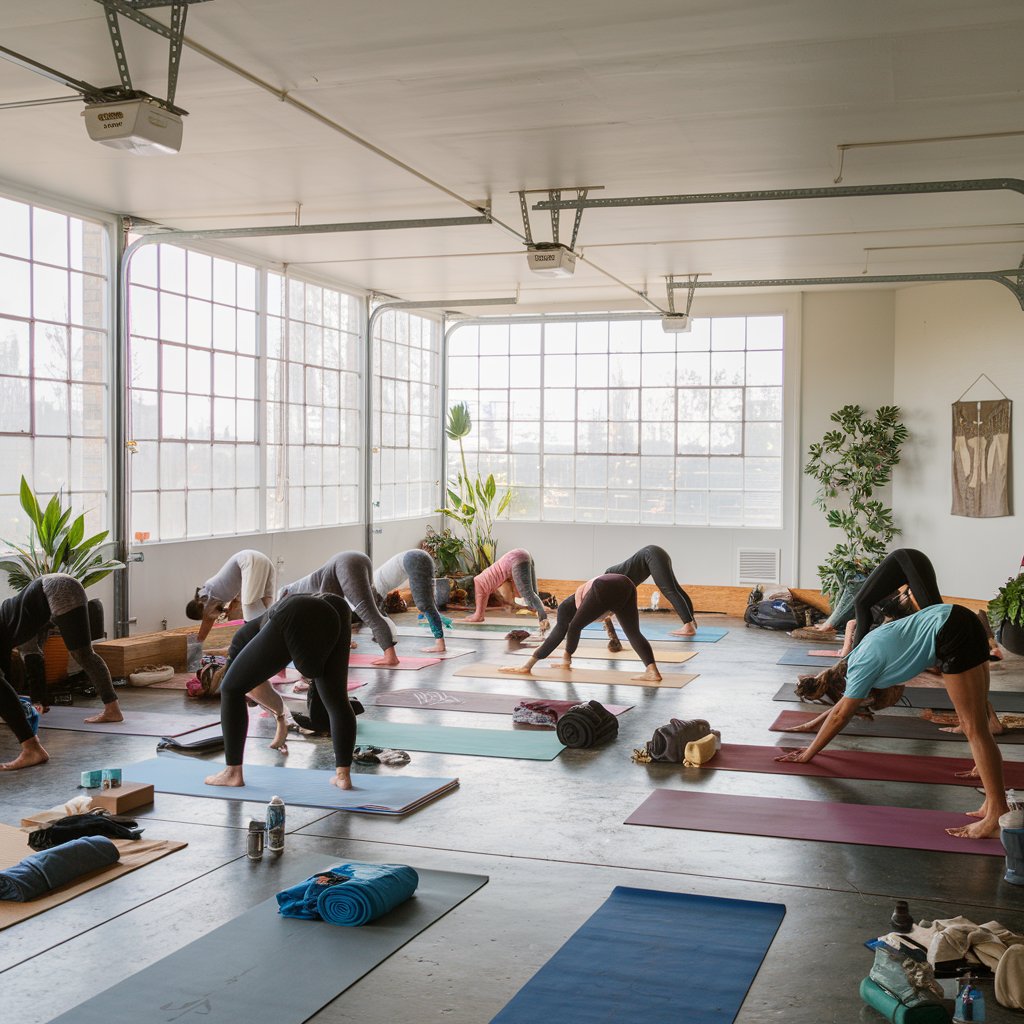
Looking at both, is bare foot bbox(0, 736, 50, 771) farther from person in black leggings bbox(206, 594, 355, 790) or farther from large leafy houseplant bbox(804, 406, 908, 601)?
large leafy houseplant bbox(804, 406, 908, 601)

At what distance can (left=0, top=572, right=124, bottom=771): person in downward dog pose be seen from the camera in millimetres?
6355

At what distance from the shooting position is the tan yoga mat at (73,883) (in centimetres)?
426

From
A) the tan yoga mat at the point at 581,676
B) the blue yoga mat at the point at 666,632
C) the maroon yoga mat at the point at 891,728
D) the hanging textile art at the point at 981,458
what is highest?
the hanging textile art at the point at 981,458

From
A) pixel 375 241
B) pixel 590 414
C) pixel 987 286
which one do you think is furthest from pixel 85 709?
pixel 987 286

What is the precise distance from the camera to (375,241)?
1070 cm

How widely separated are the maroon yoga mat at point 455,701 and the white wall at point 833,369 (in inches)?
258

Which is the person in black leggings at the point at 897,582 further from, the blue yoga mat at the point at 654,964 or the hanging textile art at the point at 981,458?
the hanging textile art at the point at 981,458

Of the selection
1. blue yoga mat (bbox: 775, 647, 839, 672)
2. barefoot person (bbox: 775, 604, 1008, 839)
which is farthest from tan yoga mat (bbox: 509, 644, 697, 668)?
barefoot person (bbox: 775, 604, 1008, 839)

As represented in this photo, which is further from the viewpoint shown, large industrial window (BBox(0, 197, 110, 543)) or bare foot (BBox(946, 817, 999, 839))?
large industrial window (BBox(0, 197, 110, 543))

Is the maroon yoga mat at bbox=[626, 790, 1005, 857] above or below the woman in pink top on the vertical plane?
below

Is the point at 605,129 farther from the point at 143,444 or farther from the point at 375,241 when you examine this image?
the point at 143,444

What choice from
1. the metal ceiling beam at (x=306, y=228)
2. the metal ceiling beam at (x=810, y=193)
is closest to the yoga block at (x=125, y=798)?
the metal ceiling beam at (x=306, y=228)

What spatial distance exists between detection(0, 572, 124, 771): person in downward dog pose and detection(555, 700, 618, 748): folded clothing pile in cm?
297

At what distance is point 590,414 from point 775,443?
242 centimetres
